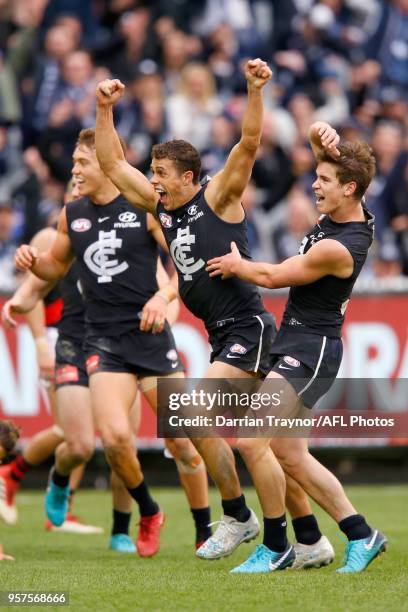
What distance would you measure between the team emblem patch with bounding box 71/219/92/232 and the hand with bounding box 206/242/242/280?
1589 millimetres

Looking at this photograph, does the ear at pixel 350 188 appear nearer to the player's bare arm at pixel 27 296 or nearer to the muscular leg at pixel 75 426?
the player's bare arm at pixel 27 296

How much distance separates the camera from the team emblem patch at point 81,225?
904 cm

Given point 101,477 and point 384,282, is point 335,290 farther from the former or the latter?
point 101,477

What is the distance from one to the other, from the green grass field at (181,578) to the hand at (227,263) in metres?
1.79

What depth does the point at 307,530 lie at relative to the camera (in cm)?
791

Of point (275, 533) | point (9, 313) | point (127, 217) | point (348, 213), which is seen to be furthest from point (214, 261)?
point (9, 313)

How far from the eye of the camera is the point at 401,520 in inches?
431

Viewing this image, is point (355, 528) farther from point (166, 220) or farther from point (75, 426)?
point (75, 426)

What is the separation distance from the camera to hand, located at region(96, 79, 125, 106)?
8086 millimetres

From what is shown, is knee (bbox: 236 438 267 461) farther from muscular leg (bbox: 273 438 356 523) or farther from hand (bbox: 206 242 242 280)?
hand (bbox: 206 242 242 280)

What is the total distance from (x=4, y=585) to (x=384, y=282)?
7436 millimetres

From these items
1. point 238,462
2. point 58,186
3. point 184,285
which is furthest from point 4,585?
point 58,186

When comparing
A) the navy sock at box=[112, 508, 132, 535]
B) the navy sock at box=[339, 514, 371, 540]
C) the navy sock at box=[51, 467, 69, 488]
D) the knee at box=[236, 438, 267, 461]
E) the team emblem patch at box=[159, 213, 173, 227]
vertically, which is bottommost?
the navy sock at box=[112, 508, 132, 535]

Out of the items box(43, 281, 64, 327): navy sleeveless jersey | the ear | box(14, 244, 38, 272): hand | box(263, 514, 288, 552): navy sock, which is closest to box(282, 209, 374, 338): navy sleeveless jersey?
the ear
